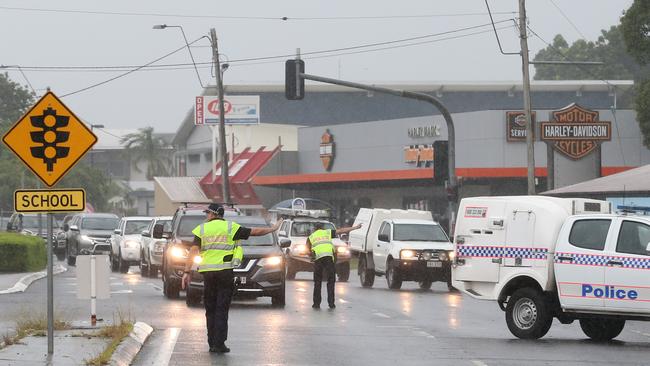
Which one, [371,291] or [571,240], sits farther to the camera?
[371,291]

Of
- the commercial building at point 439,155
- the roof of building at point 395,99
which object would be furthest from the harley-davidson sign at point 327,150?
the roof of building at point 395,99

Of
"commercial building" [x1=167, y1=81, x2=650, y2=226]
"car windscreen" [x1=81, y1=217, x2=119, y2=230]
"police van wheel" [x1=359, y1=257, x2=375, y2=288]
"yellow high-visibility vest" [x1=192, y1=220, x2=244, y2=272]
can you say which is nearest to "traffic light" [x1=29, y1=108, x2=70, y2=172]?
"yellow high-visibility vest" [x1=192, y1=220, x2=244, y2=272]

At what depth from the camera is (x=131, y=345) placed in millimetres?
16547

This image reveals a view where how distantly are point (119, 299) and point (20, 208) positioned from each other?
1373 cm

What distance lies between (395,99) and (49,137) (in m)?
81.8

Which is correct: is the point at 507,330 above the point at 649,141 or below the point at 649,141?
below

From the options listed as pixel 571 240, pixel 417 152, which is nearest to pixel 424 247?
pixel 571 240

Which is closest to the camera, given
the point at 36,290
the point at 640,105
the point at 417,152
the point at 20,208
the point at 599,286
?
the point at 20,208

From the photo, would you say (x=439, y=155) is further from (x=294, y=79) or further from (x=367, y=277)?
(x=294, y=79)

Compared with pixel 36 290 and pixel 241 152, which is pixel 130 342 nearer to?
pixel 36 290

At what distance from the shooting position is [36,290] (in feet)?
108

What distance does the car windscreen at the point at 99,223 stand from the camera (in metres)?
50.7

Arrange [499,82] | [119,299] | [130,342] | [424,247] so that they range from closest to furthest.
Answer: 1. [130,342]
2. [119,299]
3. [424,247]
4. [499,82]

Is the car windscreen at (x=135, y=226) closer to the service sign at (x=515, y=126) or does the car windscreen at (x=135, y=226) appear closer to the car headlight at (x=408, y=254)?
the car headlight at (x=408, y=254)
